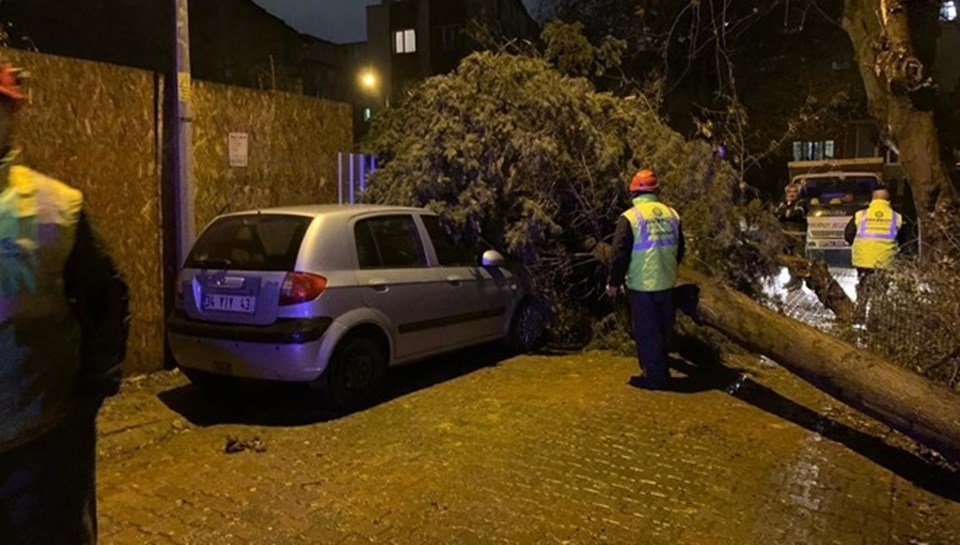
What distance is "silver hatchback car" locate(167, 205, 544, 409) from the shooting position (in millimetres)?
5625

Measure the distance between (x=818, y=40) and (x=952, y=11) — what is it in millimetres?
3080

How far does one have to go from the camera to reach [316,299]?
564 cm

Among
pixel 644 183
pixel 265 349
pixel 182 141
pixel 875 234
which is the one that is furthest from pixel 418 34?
pixel 265 349

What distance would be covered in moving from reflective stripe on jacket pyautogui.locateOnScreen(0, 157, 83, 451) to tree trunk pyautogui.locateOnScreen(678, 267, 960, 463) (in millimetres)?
4462

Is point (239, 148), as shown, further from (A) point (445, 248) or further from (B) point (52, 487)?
(B) point (52, 487)

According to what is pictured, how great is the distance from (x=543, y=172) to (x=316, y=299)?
3.02m

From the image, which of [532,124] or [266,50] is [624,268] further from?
[266,50]

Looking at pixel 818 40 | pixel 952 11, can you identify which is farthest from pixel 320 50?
pixel 952 11

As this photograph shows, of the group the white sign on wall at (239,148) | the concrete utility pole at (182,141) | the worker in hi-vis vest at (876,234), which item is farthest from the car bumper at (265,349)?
the worker in hi-vis vest at (876,234)

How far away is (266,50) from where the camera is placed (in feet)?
61.7

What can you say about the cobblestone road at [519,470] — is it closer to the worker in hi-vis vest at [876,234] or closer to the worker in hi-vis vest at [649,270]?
the worker in hi-vis vest at [649,270]

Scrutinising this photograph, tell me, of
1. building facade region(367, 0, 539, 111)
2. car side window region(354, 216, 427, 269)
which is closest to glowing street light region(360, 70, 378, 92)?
building facade region(367, 0, 539, 111)

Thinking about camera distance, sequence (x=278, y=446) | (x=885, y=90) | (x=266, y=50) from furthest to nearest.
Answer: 1. (x=266, y=50)
2. (x=885, y=90)
3. (x=278, y=446)

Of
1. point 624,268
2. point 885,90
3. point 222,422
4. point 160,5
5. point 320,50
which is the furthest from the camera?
point 320,50
